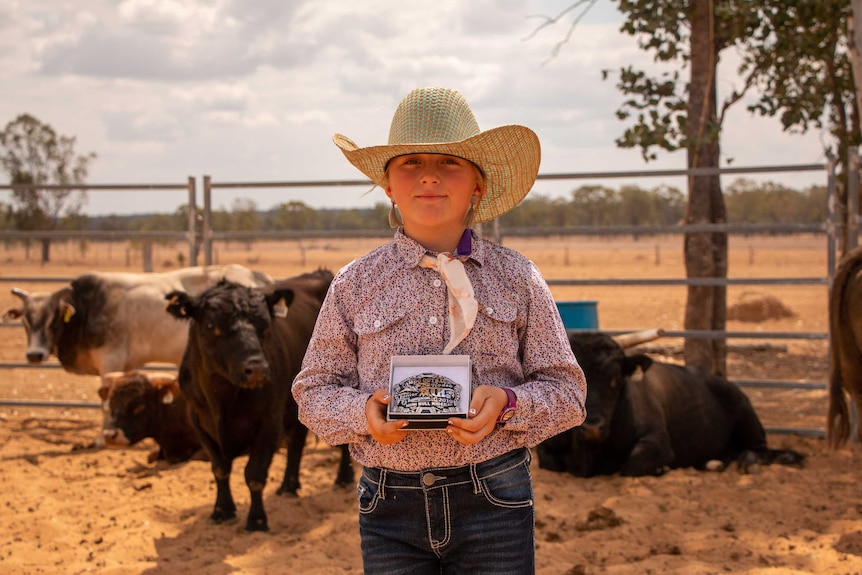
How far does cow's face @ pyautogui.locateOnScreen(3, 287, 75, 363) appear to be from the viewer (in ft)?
26.5

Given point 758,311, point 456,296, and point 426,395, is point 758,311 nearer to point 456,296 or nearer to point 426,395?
point 456,296

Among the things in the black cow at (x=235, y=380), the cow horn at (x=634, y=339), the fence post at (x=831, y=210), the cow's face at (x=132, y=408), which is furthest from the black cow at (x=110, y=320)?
the fence post at (x=831, y=210)

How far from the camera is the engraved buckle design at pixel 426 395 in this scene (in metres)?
1.98

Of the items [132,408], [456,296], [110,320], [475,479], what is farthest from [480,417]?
[110,320]

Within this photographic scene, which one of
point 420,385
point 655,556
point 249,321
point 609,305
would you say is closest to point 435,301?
point 420,385

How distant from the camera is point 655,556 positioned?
477 cm

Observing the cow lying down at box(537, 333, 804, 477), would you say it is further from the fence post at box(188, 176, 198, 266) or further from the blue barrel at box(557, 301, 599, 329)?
the fence post at box(188, 176, 198, 266)

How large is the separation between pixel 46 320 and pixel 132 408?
1488 millimetres

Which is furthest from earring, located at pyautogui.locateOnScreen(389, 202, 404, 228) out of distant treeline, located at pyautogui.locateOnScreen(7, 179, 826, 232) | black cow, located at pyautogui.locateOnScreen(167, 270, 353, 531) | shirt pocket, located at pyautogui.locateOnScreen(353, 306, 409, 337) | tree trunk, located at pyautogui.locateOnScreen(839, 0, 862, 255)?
distant treeline, located at pyautogui.locateOnScreen(7, 179, 826, 232)

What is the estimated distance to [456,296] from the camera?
2230 mm

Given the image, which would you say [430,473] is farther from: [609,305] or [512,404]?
[609,305]

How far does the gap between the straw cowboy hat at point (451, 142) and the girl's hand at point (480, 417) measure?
59cm

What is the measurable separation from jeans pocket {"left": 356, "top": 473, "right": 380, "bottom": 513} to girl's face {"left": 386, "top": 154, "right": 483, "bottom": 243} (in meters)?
0.62

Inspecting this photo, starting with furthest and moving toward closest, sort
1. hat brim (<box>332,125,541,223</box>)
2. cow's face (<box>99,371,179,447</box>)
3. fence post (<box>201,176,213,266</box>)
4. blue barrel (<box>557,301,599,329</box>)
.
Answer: fence post (<box>201,176,213,266</box>)
blue barrel (<box>557,301,599,329</box>)
cow's face (<box>99,371,179,447</box>)
hat brim (<box>332,125,541,223</box>)
